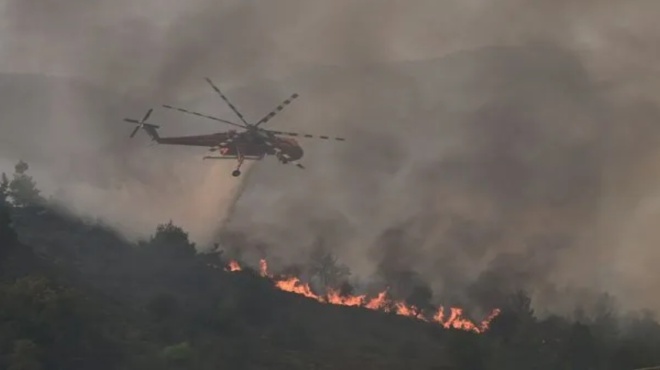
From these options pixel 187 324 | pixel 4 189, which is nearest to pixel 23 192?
pixel 4 189

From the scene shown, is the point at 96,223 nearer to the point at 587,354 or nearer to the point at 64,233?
the point at 64,233

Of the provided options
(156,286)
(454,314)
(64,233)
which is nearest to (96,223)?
(64,233)

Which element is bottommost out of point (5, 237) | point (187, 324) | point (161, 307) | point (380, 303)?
point (187, 324)

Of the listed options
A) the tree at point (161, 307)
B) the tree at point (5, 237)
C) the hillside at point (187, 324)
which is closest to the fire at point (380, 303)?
the hillside at point (187, 324)

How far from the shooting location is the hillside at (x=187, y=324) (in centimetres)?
6462

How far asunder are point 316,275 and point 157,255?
63.8m

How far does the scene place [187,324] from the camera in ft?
296

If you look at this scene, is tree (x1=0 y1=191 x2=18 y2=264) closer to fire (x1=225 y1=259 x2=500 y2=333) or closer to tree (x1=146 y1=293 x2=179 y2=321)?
tree (x1=146 y1=293 x2=179 y2=321)

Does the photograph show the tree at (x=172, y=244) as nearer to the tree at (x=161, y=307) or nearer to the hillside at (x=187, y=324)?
the hillside at (x=187, y=324)

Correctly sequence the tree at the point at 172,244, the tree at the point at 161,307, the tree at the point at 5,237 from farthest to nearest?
1. the tree at the point at 172,244
2. the tree at the point at 5,237
3. the tree at the point at 161,307

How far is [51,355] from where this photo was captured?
61781mm

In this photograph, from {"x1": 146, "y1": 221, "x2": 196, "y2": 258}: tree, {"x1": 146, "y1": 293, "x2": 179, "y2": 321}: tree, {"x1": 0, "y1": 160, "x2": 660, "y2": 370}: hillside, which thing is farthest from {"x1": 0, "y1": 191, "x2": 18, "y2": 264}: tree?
{"x1": 146, "y1": 221, "x2": 196, "y2": 258}: tree

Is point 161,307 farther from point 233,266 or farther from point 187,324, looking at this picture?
point 233,266

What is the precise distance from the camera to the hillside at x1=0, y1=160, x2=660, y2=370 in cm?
6462
